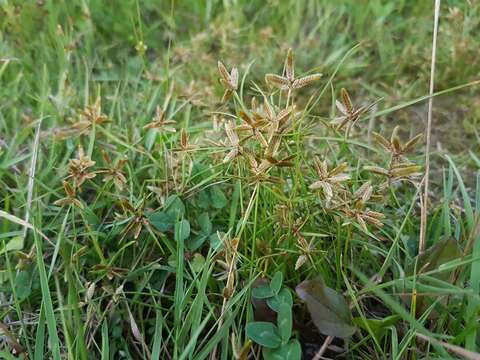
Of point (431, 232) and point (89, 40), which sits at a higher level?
point (89, 40)

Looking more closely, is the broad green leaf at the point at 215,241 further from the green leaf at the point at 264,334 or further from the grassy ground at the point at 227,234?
the green leaf at the point at 264,334

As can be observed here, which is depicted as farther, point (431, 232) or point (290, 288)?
point (431, 232)

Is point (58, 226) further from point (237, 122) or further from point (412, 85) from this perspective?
point (412, 85)

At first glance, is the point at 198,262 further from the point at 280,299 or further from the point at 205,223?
the point at 280,299

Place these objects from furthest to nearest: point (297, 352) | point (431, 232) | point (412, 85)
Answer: point (412, 85) → point (431, 232) → point (297, 352)

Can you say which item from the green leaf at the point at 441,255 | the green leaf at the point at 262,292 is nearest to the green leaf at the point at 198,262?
the green leaf at the point at 262,292

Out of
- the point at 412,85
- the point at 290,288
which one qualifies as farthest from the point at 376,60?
the point at 290,288
